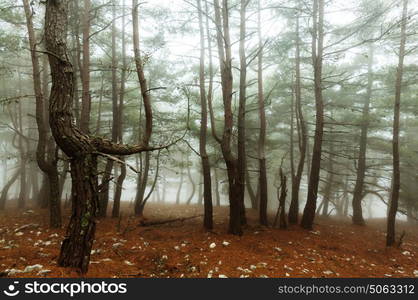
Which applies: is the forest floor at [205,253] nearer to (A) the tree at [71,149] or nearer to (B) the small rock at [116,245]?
(B) the small rock at [116,245]

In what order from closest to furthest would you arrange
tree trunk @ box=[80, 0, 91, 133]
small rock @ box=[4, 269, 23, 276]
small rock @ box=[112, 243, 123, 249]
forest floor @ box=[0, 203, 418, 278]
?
small rock @ box=[4, 269, 23, 276] < forest floor @ box=[0, 203, 418, 278] < small rock @ box=[112, 243, 123, 249] < tree trunk @ box=[80, 0, 91, 133]

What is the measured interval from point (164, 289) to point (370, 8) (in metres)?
11.9

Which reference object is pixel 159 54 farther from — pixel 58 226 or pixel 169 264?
pixel 169 264

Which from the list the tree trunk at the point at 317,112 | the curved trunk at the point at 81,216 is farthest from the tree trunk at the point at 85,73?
the tree trunk at the point at 317,112

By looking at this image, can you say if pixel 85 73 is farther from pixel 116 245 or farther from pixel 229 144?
pixel 116 245

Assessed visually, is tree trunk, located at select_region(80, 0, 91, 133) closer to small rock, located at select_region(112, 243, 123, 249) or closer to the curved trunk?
small rock, located at select_region(112, 243, 123, 249)

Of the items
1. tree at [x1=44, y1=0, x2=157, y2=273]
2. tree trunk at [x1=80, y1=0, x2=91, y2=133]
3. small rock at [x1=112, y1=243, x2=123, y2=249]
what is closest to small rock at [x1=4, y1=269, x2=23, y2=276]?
tree at [x1=44, y1=0, x2=157, y2=273]

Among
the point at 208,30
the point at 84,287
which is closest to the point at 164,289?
the point at 84,287

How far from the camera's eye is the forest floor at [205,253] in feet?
15.9

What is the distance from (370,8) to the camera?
9.08 meters

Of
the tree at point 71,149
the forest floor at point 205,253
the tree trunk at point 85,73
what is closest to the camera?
the tree at point 71,149

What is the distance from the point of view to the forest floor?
15.9 ft

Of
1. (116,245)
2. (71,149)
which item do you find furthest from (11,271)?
(116,245)

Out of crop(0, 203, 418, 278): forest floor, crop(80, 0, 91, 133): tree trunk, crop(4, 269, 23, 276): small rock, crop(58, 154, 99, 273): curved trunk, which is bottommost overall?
crop(0, 203, 418, 278): forest floor
